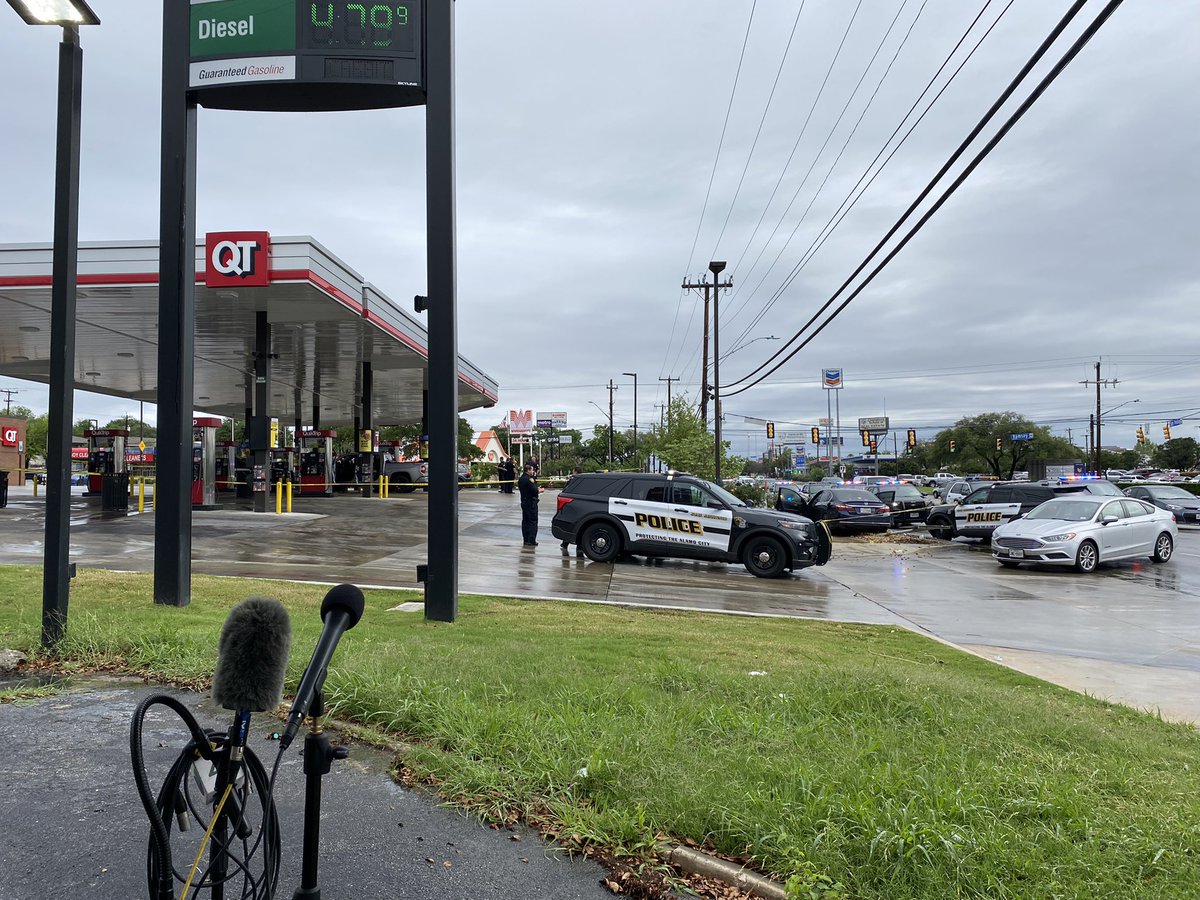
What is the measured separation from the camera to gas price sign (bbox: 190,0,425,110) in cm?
867

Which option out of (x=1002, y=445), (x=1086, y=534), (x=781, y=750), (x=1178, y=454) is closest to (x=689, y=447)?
(x=1086, y=534)

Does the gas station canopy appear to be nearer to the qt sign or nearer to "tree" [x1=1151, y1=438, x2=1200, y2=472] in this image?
the qt sign

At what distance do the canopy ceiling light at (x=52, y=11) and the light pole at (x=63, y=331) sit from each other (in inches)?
2.3

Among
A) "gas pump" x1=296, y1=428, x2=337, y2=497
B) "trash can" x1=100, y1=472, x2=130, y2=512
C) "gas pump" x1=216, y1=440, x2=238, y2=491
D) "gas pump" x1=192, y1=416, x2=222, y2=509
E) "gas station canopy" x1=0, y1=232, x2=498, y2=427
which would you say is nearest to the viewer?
"gas station canopy" x1=0, y1=232, x2=498, y2=427

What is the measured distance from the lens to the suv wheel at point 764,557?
15586 millimetres

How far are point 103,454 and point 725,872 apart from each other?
30.6 meters

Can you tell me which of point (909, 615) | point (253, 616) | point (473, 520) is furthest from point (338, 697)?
point (473, 520)

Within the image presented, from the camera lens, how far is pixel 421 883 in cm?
336

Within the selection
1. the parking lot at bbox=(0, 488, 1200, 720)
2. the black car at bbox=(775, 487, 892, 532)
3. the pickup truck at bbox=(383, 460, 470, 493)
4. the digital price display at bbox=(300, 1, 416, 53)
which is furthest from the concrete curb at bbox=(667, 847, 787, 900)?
the pickup truck at bbox=(383, 460, 470, 493)

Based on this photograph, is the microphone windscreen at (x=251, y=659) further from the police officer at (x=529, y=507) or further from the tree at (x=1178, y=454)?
the tree at (x=1178, y=454)

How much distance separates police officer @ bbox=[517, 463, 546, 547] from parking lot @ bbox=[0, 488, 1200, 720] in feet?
1.46

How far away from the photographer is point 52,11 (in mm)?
6098

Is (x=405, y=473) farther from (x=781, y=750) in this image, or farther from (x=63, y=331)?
(x=781, y=750)

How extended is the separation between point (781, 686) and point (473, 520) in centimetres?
2026
